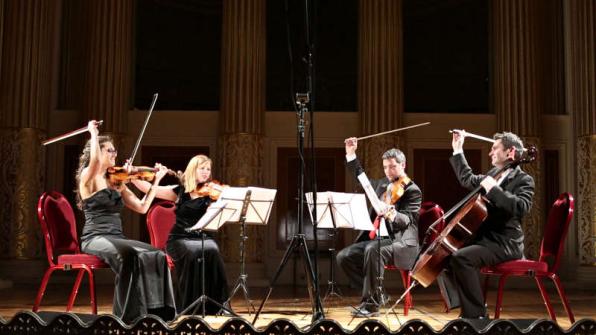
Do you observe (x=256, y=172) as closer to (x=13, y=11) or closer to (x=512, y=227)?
(x=13, y=11)

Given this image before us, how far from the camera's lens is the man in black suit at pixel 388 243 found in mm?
5027

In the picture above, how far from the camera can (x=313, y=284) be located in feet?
13.7

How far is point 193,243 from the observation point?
16.6 feet

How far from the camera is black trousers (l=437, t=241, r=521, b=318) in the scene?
4113 millimetres

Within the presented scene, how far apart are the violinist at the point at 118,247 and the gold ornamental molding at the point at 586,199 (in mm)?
6072

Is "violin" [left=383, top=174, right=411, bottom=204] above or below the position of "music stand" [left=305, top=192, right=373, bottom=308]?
above

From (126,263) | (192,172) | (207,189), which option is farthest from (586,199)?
(126,263)

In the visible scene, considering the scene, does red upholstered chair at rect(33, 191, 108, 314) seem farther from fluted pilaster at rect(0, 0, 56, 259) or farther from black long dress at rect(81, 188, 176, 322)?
fluted pilaster at rect(0, 0, 56, 259)

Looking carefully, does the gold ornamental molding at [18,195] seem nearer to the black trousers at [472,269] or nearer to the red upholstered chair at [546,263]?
the black trousers at [472,269]

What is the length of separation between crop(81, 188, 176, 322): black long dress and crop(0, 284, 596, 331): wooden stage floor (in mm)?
397

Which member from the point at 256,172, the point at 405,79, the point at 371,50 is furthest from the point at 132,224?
the point at 405,79

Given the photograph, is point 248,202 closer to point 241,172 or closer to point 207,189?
point 207,189

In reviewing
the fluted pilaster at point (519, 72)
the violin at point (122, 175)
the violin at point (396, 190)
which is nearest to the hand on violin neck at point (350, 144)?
the violin at point (396, 190)

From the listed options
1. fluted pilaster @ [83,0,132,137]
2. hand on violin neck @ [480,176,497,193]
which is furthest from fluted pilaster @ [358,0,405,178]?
hand on violin neck @ [480,176,497,193]
